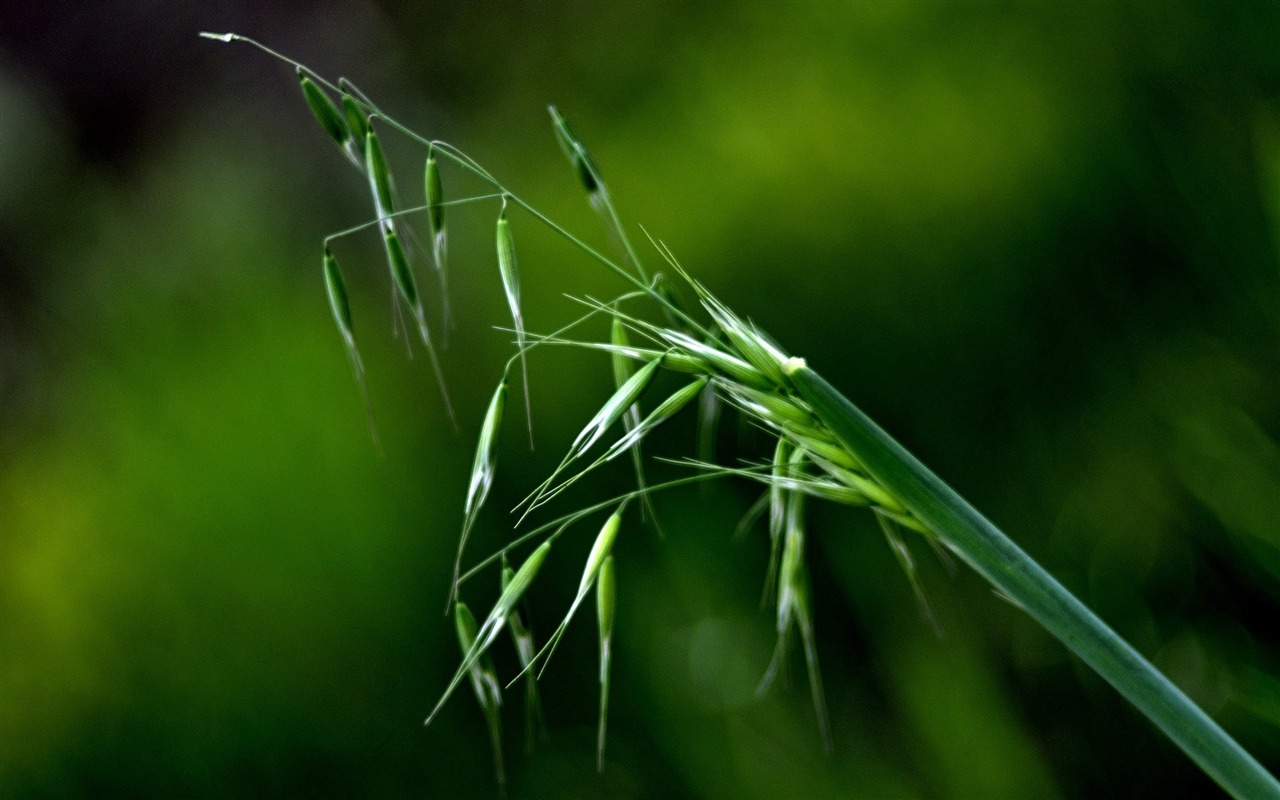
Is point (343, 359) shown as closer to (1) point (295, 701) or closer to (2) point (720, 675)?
(1) point (295, 701)

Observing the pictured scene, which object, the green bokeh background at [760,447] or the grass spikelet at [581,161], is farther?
the green bokeh background at [760,447]

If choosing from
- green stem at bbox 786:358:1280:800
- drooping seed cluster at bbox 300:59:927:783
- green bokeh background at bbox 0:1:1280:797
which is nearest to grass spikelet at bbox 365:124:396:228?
drooping seed cluster at bbox 300:59:927:783

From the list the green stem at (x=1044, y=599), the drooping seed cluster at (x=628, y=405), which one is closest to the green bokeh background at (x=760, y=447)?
the drooping seed cluster at (x=628, y=405)

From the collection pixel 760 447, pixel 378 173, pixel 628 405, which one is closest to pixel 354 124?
pixel 378 173

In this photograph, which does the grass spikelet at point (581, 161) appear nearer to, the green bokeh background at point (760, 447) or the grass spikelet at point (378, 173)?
the grass spikelet at point (378, 173)

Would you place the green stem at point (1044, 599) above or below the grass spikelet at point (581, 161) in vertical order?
below

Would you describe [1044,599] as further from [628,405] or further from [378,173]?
[378,173]
